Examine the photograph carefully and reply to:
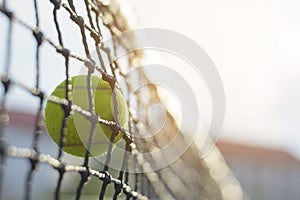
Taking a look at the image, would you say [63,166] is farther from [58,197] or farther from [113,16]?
[113,16]

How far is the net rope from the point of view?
3.99 feet

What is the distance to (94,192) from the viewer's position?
11766mm

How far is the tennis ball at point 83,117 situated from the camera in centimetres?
168

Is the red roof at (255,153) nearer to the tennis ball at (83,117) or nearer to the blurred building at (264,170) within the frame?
the blurred building at (264,170)

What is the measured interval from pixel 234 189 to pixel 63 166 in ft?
8.09

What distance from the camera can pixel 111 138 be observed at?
1.69 meters

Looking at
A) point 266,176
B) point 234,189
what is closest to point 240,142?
point 266,176

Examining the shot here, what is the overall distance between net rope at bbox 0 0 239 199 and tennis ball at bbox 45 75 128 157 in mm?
36

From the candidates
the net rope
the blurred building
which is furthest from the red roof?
the net rope

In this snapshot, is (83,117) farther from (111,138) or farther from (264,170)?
(264,170)

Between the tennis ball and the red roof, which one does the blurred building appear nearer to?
the red roof

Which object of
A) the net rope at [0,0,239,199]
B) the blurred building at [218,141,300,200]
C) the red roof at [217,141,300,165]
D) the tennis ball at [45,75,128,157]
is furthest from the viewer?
the red roof at [217,141,300,165]

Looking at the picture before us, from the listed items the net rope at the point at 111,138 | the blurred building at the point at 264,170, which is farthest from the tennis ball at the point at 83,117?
the blurred building at the point at 264,170

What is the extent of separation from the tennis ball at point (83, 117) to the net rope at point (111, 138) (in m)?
0.04
